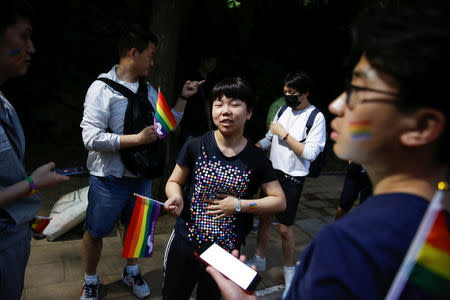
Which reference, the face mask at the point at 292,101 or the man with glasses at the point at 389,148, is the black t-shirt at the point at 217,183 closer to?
the man with glasses at the point at 389,148

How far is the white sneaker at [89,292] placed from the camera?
8.07 ft

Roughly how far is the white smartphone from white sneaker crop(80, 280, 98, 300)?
1647mm

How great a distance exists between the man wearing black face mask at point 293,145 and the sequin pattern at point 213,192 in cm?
112

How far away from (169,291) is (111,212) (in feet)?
2.64

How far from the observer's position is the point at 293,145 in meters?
2.80

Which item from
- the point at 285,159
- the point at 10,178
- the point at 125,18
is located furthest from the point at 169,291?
the point at 125,18

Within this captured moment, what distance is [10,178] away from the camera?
1.47 meters

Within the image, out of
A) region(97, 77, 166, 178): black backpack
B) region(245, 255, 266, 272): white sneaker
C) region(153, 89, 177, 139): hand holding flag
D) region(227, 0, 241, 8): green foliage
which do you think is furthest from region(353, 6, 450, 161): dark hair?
region(227, 0, 241, 8): green foliage

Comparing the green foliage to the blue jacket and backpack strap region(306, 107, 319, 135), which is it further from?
the blue jacket

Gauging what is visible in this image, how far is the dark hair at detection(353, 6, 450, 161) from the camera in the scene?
27.1 inches

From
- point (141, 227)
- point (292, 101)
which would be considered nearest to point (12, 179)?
point (141, 227)

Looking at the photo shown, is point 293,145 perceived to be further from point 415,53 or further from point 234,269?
point 415,53

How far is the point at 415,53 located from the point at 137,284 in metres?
2.65

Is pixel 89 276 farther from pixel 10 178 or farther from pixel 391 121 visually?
pixel 391 121
